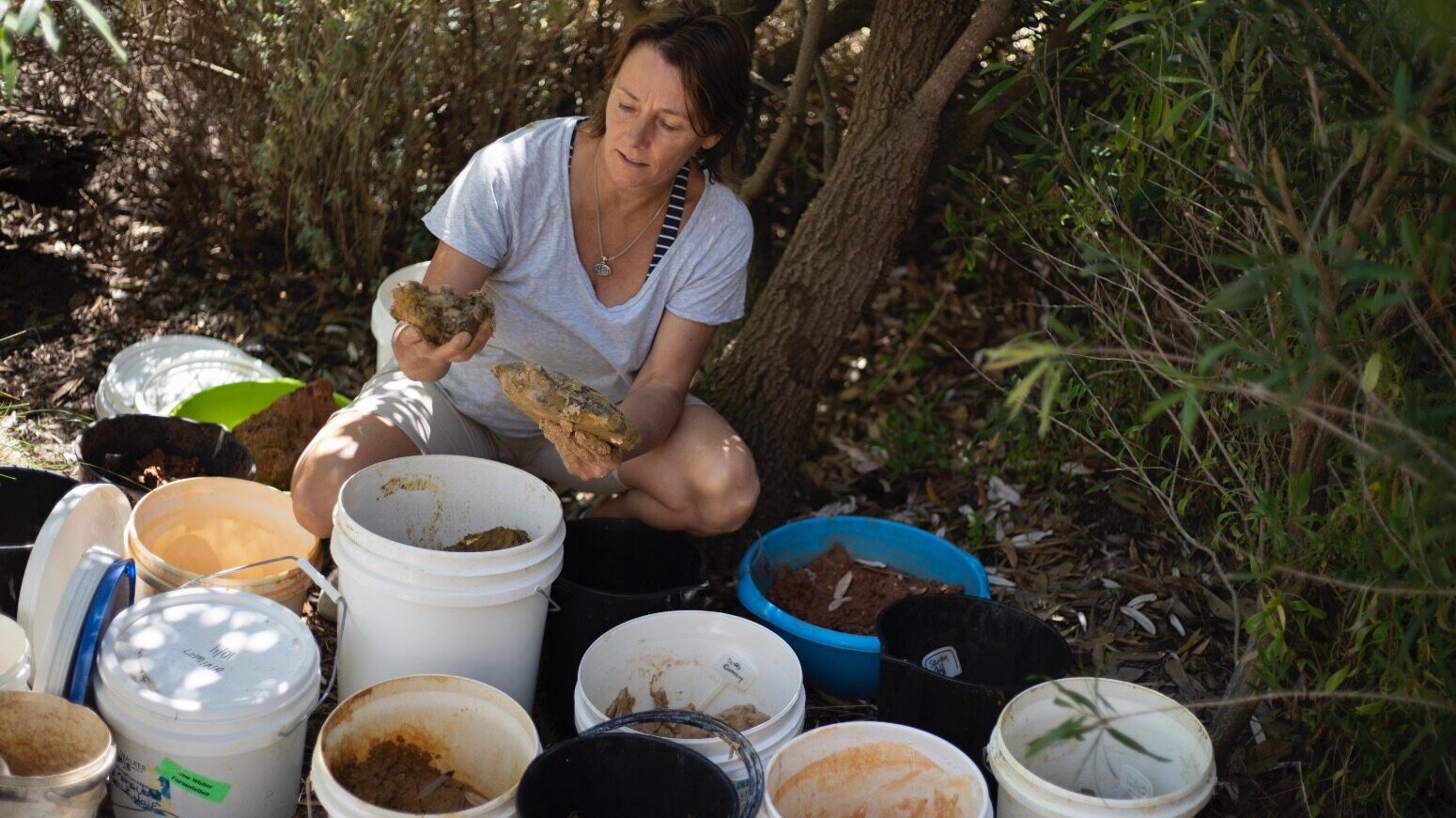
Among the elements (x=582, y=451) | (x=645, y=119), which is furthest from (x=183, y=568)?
(x=645, y=119)

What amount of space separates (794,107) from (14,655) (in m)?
2.35

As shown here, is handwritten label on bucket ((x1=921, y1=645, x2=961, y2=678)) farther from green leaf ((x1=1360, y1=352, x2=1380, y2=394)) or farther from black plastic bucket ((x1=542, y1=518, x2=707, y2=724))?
green leaf ((x1=1360, y1=352, x2=1380, y2=394))

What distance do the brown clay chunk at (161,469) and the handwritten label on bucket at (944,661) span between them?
6.04 ft

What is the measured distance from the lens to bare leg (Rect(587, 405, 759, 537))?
3090 millimetres

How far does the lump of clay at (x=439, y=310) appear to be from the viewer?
104 inches

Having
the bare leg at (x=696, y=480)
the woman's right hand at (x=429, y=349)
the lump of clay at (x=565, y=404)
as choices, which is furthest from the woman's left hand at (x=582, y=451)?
the bare leg at (x=696, y=480)

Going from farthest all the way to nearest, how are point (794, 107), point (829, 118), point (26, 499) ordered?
point (829, 118) < point (794, 107) < point (26, 499)

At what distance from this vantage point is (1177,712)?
2520 millimetres

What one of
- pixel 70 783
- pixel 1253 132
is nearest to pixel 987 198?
pixel 1253 132

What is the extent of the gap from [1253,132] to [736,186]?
1.27 metres

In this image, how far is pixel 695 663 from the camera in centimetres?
283

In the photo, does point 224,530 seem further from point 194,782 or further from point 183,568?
point 194,782

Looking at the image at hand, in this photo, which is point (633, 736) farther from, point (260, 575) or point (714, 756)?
point (260, 575)

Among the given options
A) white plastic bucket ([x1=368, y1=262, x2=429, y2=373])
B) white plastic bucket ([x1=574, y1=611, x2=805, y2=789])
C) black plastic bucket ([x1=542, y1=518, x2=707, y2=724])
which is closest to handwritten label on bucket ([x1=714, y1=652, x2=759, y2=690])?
white plastic bucket ([x1=574, y1=611, x2=805, y2=789])
